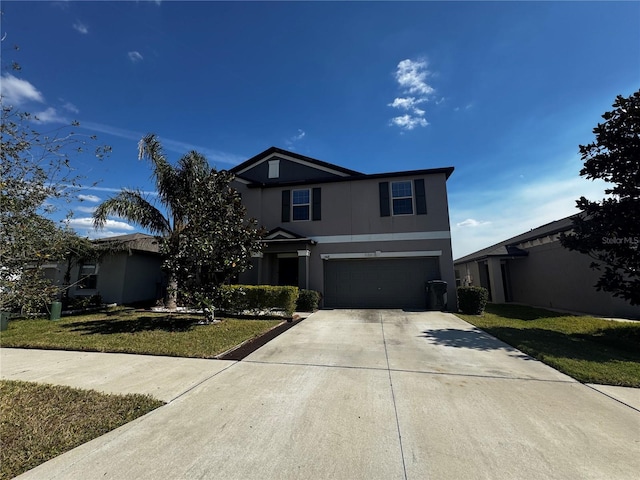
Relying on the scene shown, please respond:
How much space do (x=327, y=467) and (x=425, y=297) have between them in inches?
461

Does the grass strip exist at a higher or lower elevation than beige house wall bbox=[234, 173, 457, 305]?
lower

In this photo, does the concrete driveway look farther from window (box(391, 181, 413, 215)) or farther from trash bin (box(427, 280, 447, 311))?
window (box(391, 181, 413, 215))

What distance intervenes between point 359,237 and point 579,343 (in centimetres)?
873

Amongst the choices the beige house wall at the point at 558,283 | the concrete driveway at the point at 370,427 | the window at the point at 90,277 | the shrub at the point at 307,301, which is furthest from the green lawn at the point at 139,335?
the beige house wall at the point at 558,283

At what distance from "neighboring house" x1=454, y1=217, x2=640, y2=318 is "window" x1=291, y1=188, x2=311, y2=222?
11.3 metres

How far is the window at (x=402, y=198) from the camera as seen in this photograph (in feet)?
45.8

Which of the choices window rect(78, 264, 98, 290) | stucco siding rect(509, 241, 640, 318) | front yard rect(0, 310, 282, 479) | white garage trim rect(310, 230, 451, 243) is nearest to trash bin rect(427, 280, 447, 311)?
white garage trim rect(310, 230, 451, 243)

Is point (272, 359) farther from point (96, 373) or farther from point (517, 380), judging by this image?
point (517, 380)

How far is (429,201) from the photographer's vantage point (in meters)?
13.7

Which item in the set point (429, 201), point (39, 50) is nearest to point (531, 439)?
point (39, 50)

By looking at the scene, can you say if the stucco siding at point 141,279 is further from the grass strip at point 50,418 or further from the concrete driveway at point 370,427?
the grass strip at point 50,418

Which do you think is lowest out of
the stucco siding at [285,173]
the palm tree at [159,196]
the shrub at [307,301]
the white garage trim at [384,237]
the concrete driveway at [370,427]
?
the concrete driveway at [370,427]

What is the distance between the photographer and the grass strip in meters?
2.69

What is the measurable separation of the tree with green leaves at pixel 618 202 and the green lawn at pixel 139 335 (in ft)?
32.7
